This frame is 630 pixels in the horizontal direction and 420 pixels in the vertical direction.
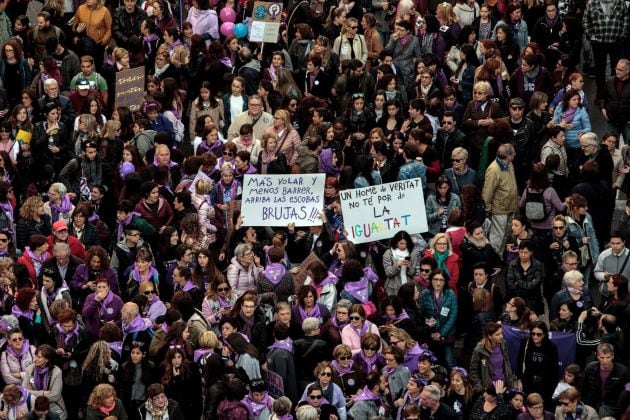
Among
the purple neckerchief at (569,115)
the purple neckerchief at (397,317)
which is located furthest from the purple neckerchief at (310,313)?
the purple neckerchief at (569,115)

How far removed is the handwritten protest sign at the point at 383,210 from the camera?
906 inches

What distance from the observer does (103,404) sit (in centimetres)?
1955

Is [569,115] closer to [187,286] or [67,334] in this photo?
[187,286]

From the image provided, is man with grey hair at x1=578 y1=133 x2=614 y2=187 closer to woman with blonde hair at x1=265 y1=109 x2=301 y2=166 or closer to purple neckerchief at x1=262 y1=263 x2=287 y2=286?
woman with blonde hair at x1=265 y1=109 x2=301 y2=166

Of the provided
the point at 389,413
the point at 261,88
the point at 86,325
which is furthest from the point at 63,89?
the point at 389,413

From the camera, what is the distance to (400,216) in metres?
23.1

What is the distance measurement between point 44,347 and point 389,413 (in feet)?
11.5

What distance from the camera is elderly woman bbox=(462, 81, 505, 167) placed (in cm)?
2459

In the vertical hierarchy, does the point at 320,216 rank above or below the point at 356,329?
above

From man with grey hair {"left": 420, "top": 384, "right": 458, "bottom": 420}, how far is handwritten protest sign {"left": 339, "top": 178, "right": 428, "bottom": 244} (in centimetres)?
364

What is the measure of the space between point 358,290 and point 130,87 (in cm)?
547

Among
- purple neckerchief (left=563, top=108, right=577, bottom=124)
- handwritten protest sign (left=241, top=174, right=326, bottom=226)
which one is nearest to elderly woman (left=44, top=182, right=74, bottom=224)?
handwritten protest sign (left=241, top=174, right=326, bottom=226)

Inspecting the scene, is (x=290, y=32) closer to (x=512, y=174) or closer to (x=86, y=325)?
(x=512, y=174)

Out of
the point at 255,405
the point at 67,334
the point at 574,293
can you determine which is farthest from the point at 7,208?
the point at 574,293
